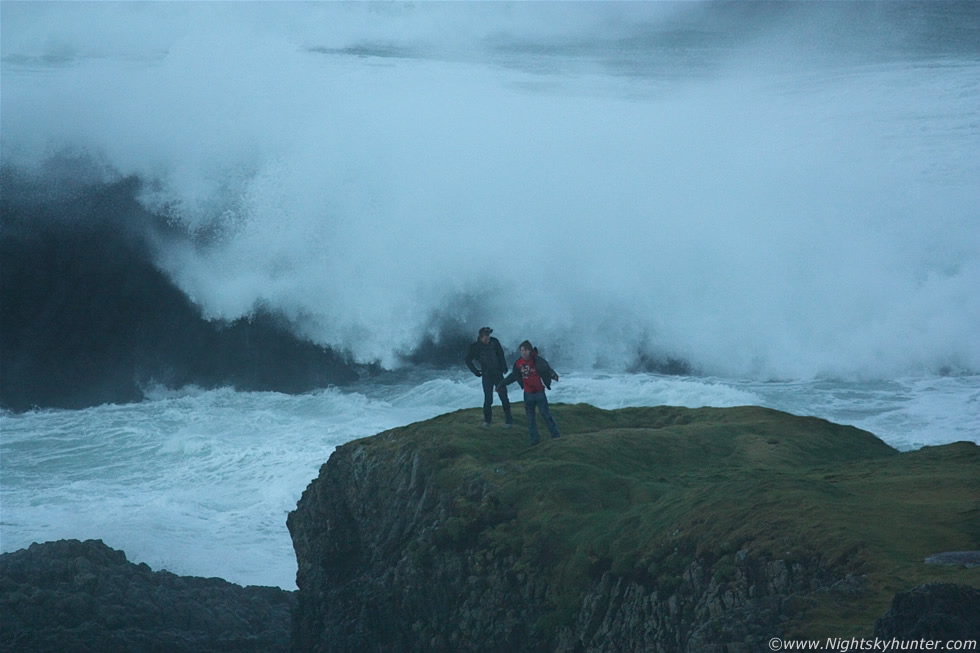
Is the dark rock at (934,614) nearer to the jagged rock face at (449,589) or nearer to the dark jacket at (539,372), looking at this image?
the jagged rock face at (449,589)

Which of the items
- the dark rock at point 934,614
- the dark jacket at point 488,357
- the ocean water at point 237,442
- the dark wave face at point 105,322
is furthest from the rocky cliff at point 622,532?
the dark wave face at point 105,322

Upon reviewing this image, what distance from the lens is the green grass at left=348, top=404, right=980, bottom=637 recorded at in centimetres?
845

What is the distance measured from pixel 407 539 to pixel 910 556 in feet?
19.2

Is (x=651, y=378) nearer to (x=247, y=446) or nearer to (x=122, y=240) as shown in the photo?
(x=247, y=446)

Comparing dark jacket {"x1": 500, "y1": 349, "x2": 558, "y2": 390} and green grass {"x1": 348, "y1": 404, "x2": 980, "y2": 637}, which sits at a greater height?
dark jacket {"x1": 500, "y1": 349, "x2": 558, "y2": 390}

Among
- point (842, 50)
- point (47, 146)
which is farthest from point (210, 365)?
point (842, 50)

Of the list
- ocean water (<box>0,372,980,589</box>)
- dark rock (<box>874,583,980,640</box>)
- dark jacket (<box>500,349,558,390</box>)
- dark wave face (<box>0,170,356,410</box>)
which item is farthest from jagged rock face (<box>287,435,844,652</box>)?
dark wave face (<box>0,170,356,410</box>)

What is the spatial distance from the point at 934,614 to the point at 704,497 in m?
3.71

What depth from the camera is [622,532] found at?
1023cm

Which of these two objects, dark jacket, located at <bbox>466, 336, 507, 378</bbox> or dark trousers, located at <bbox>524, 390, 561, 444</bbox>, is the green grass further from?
dark jacket, located at <bbox>466, 336, 507, 378</bbox>

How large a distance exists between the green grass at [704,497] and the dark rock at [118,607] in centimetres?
351

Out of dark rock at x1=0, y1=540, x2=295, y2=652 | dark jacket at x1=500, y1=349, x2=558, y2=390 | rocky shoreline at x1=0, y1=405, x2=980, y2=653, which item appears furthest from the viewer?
dark rock at x1=0, y1=540, x2=295, y2=652

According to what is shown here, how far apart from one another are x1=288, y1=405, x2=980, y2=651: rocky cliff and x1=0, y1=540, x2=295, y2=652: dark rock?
1510 mm

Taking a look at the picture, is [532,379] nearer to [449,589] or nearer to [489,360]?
[489,360]
